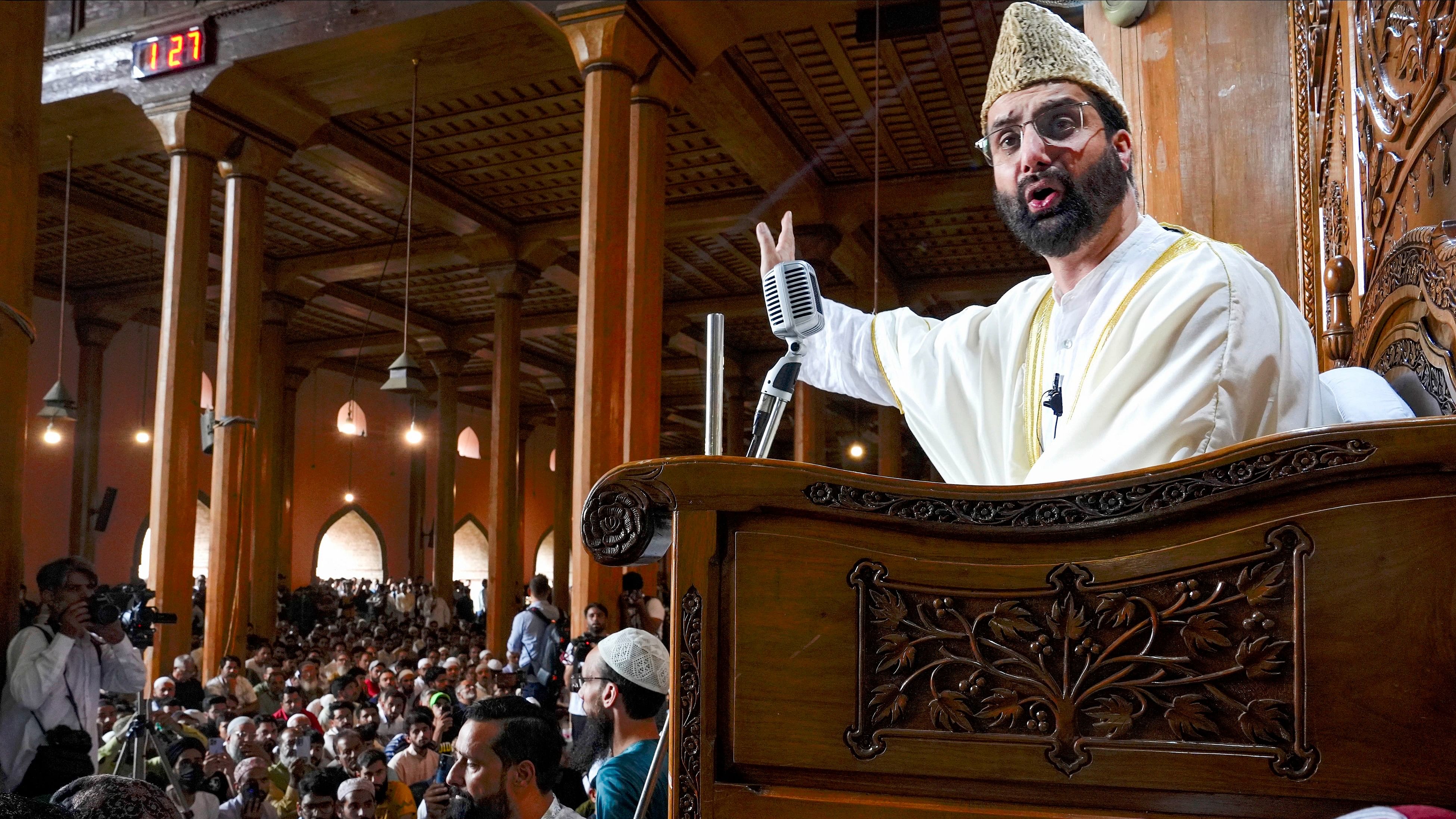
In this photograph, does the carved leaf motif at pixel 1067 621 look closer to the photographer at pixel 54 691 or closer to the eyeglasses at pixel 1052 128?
the eyeglasses at pixel 1052 128

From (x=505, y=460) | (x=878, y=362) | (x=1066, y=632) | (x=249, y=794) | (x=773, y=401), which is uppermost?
(x=505, y=460)

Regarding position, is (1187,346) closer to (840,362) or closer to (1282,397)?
(1282,397)

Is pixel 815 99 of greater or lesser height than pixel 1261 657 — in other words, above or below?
above

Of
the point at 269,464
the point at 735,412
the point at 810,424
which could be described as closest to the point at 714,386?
the point at 810,424

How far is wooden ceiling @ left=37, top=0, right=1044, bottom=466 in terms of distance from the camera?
9109 mm

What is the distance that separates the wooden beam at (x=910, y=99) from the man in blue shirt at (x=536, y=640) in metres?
5.16

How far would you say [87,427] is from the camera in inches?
690

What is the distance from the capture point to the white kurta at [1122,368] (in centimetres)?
163

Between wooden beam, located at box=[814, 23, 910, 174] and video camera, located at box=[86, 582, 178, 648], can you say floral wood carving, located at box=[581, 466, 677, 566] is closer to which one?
video camera, located at box=[86, 582, 178, 648]

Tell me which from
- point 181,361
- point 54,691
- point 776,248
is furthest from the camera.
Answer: point 181,361

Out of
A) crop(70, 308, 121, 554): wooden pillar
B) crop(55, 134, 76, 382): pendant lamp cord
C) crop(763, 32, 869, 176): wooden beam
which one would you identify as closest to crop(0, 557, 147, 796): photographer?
crop(763, 32, 869, 176): wooden beam

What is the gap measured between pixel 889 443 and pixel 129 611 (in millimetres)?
10693

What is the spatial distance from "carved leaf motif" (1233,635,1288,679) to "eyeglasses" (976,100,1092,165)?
1.11 metres

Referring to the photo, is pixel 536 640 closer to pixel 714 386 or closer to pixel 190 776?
pixel 190 776
